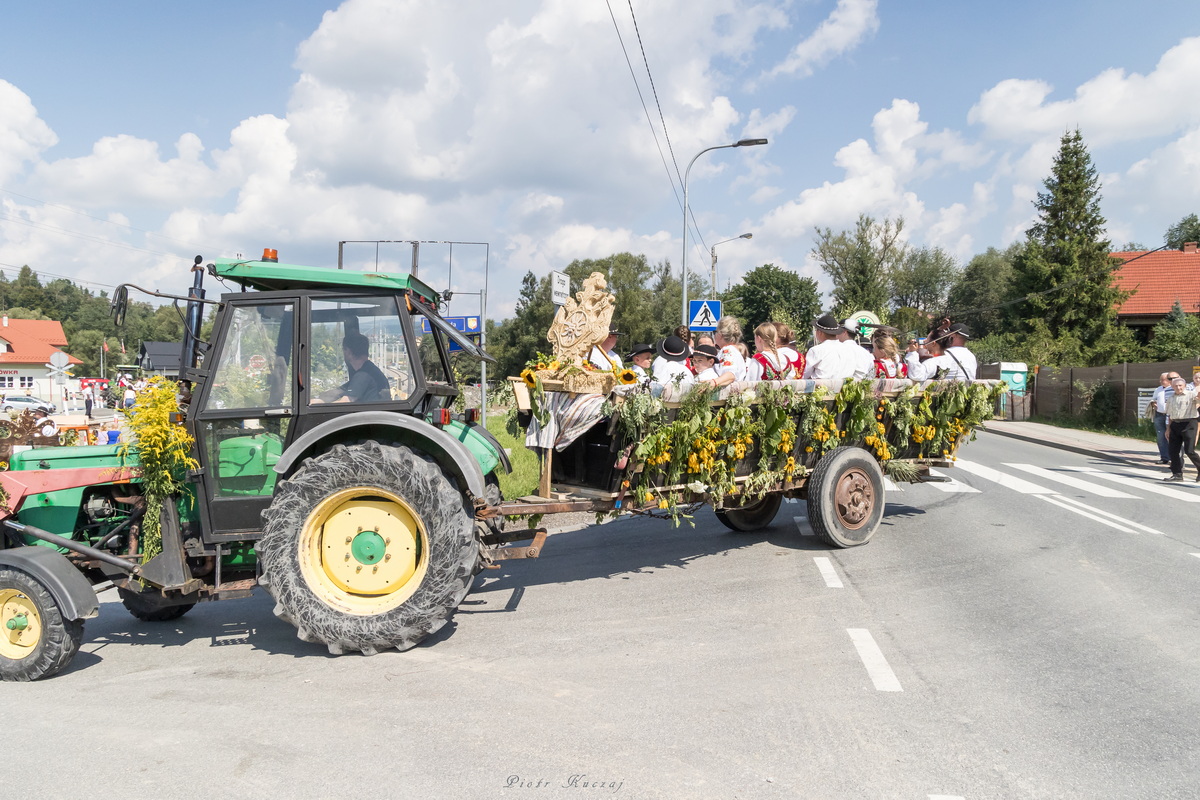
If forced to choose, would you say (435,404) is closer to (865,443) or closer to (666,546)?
(666,546)

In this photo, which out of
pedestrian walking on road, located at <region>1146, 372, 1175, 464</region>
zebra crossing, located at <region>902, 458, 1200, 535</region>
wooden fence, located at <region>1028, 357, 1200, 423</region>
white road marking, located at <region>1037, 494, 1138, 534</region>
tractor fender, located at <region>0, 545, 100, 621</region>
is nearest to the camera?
tractor fender, located at <region>0, 545, 100, 621</region>

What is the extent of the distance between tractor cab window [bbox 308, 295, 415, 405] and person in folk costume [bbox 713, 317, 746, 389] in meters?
2.41

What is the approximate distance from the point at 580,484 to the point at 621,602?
0.93 m

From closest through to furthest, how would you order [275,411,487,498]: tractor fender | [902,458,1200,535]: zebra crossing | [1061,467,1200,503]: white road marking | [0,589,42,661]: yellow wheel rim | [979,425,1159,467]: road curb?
[0,589,42,661]: yellow wheel rim → [275,411,487,498]: tractor fender → [902,458,1200,535]: zebra crossing → [1061,467,1200,503]: white road marking → [979,425,1159,467]: road curb

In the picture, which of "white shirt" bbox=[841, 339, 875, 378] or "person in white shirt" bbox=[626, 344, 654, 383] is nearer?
"white shirt" bbox=[841, 339, 875, 378]

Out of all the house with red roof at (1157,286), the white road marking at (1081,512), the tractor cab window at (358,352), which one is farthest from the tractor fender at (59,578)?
the house with red roof at (1157,286)

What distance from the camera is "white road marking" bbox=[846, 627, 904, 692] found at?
14.1ft

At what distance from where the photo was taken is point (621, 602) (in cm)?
595

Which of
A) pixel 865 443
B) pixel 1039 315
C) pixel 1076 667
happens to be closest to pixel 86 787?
pixel 1076 667

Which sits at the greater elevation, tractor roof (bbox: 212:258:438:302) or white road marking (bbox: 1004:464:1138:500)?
tractor roof (bbox: 212:258:438:302)

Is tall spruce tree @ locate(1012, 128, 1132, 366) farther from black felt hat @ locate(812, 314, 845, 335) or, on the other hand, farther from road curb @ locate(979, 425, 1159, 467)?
black felt hat @ locate(812, 314, 845, 335)

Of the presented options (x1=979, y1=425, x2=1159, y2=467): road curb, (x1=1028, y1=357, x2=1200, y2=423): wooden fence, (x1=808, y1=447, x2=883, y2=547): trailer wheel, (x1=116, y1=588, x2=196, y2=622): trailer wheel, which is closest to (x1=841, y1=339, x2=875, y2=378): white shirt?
(x1=808, y1=447, x2=883, y2=547): trailer wheel

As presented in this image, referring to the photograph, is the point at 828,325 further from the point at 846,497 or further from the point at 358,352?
the point at 358,352

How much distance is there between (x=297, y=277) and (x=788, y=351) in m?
5.19
